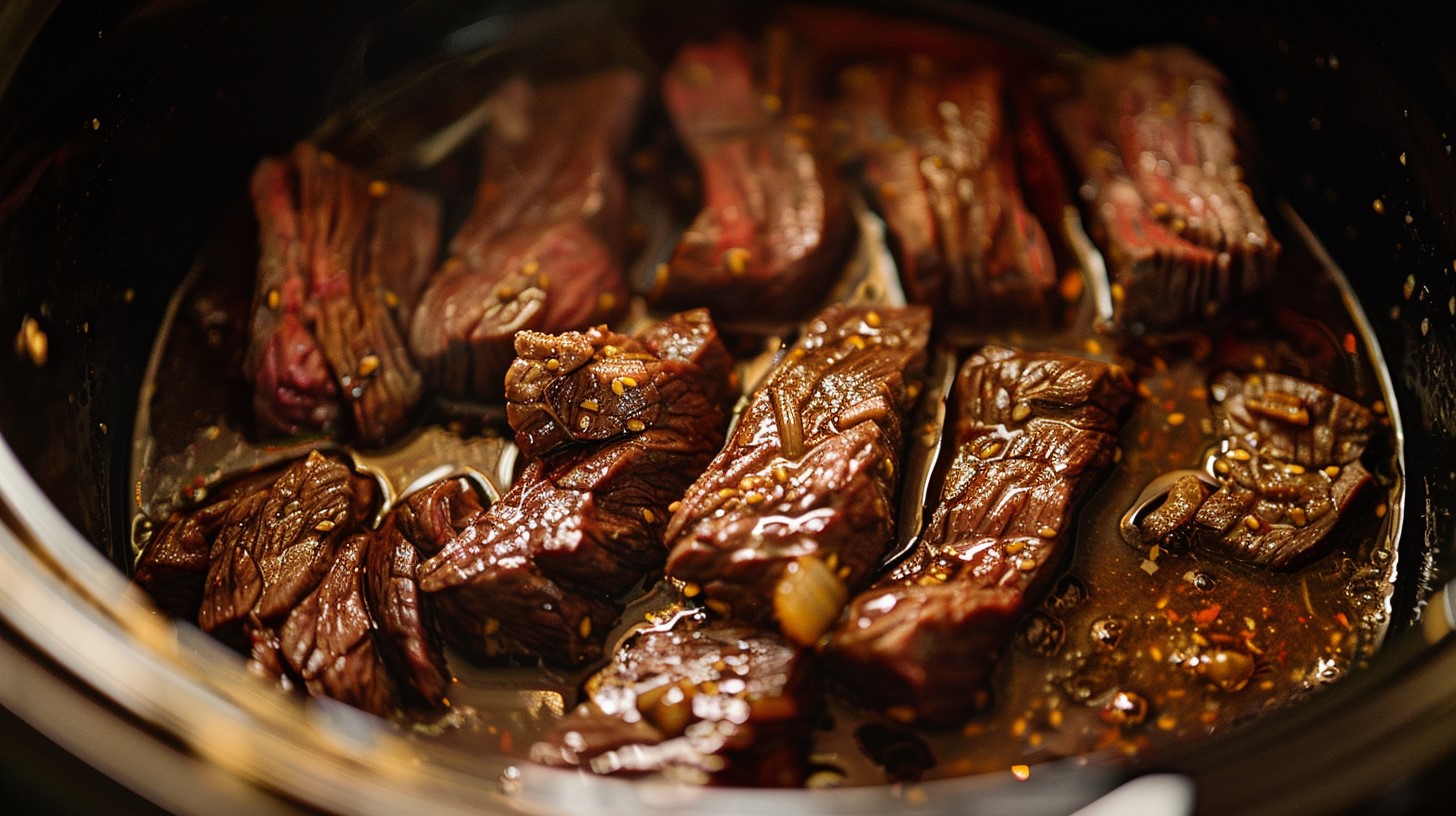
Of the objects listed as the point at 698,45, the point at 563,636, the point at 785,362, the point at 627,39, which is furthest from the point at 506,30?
the point at 563,636

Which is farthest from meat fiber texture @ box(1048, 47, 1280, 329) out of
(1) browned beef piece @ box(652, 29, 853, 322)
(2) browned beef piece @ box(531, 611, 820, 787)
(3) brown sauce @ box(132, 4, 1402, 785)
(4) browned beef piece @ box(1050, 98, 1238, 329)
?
(2) browned beef piece @ box(531, 611, 820, 787)

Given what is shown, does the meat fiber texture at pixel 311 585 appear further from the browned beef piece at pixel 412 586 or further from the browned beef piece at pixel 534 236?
the browned beef piece at pixel 534 236

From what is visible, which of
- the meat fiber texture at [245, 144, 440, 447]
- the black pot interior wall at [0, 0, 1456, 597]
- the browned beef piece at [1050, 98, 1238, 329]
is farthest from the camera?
the browned beef piece at [1050, 98, 1238, 329]

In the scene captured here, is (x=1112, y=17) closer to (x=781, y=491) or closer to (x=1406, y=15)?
(x=1406, y=15)

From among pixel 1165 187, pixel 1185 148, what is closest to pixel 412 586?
pixel 1165 187

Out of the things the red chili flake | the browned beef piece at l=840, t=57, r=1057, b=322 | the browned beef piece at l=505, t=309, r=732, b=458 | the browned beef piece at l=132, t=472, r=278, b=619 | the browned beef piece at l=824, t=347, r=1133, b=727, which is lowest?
the browned beef piece at l=132, t=472, r=278, b=619

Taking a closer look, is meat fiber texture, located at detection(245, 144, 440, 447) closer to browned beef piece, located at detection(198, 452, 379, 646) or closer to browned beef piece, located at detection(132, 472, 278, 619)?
browned beef piece, located at detection(198, 452, 379, 646)
